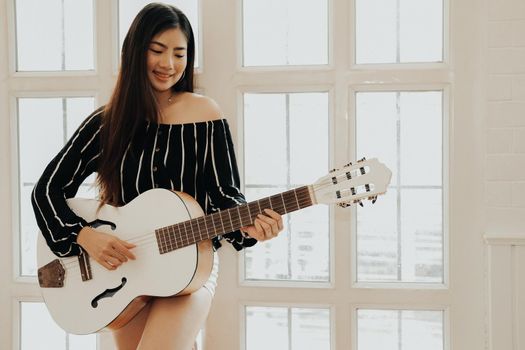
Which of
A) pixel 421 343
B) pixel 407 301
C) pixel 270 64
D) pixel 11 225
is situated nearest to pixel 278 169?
pixel 270 64

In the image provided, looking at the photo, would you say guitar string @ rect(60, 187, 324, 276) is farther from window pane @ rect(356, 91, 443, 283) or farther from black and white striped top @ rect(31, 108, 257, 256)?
window pane @ rect(356, 91, 443, 283)

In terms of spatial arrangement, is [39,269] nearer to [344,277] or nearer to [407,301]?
[344,277]

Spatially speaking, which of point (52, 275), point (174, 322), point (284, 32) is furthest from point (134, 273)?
point (284, 32)

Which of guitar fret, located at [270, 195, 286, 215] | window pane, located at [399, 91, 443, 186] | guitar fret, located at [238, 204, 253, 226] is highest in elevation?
window pane, located at [399, 91, 443, 186]

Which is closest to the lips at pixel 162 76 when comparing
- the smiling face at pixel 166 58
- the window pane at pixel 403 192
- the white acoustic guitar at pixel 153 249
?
the smiling face at pixel 166 58

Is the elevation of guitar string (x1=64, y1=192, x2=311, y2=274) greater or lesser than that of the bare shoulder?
lesser

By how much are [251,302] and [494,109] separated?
1082 millimetres

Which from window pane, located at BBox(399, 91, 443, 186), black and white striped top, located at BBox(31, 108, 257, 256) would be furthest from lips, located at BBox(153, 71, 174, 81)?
window pane, located at BBox(399, 91, 443, 186)

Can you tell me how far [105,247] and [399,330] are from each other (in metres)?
1.14

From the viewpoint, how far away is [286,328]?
7.94ft

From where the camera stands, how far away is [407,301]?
2289mm

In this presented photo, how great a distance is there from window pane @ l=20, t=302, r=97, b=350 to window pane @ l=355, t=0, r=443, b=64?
5.09ft

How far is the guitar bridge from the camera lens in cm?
194

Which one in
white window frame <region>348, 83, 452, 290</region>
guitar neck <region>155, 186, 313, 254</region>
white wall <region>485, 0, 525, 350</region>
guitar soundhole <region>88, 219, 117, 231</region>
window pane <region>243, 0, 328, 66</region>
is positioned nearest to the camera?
guitar neck <region>155, 186, 313, 254</region>
